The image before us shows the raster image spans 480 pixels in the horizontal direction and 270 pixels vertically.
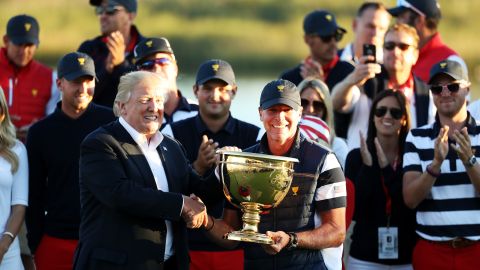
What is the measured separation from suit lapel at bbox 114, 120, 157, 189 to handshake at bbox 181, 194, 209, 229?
0.71 ft

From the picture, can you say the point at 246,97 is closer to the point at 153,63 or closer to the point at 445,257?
the point at 153,63

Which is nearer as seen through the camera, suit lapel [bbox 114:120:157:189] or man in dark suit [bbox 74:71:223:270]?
man in dark suit [bbox 74:71:223:270]

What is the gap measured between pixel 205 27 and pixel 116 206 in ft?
81.5

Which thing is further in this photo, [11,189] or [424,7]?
[424,7]

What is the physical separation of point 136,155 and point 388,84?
3.18 m

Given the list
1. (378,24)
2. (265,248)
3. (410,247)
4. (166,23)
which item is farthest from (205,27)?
(265,248)

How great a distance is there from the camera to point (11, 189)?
7613 millimetres

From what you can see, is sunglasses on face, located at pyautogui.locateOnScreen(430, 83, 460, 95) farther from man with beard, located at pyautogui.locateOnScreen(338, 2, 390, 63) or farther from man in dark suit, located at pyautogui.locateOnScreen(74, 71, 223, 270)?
A: man with beard, located at pyautogui.locateOnScreen(338, 2, 390, 63)

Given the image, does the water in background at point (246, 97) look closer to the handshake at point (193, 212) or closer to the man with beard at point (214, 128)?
the man with beard at point (214, 128)

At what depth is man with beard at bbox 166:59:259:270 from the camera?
7.59m

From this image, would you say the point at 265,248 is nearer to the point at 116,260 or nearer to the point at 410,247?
the point at 116,260

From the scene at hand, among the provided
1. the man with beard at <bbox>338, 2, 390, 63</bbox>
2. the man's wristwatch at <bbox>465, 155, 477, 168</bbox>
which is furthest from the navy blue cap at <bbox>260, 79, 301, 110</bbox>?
the man with beard at <bbox>338, 2, 390, 63</bbox>

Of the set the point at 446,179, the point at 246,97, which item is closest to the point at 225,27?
the point at 246,97

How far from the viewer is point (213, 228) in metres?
6.39
